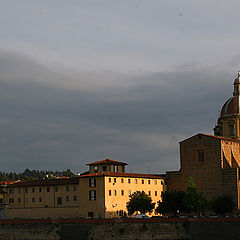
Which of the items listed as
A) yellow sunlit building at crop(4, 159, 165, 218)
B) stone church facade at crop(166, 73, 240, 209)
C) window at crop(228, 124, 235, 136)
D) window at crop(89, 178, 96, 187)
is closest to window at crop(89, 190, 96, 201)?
yellow sunlit building at crop(4, 159, 165, 218)

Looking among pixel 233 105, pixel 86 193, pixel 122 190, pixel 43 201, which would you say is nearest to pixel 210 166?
pixel 122 190

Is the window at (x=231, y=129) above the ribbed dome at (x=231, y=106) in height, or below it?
below

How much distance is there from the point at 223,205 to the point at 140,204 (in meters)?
14.1

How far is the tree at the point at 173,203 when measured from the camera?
95812mm

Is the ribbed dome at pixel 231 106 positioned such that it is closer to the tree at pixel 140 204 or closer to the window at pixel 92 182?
the tree at pixel 140 204

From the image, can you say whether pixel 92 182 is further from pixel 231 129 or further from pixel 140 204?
pixel 231 129

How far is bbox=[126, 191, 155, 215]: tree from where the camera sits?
96.9 meters

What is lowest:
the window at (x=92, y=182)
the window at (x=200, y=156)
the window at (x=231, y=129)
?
the window at (x=92, y=182)

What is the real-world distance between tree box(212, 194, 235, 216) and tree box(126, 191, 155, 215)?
11428 millimetres

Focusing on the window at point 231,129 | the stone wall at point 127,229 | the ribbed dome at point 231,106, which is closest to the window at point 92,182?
the stone wall at point 127,229

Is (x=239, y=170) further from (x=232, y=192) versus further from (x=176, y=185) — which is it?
(x=176, y=185)

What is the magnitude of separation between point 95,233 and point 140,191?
25639 mm

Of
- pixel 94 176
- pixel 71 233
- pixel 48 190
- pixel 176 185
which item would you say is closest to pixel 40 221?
pixel 71 233

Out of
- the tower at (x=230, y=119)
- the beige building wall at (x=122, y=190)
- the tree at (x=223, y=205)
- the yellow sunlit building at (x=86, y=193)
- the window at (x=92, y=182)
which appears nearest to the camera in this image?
the tree at (x=223, y=205)
